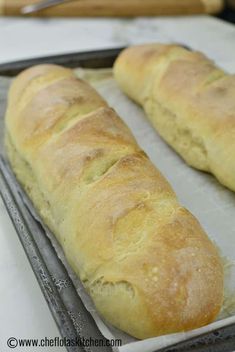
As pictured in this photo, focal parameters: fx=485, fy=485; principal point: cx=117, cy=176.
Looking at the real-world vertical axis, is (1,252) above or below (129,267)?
below

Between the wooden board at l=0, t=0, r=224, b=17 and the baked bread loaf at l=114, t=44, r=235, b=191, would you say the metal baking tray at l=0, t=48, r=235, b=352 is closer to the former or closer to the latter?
the baked bread loaf at l=114, t=44, r=235, b=191

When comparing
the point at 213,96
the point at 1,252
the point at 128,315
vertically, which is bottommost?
the point at 1,252

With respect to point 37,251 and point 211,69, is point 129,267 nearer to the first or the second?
point 37,251

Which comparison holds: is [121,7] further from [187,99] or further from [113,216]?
[113,216]

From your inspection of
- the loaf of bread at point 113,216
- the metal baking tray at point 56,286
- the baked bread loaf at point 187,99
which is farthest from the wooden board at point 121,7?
the metal baking tray at point 56,286

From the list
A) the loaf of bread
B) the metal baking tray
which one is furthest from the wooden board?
the metal baking tray

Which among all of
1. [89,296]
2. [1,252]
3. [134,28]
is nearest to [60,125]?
[1,252]
